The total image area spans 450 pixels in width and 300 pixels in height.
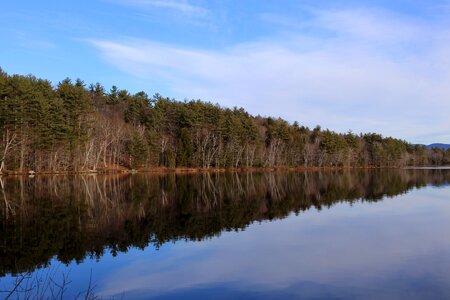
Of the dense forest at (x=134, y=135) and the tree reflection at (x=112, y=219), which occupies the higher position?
the dense forest at (x=134, y=135)

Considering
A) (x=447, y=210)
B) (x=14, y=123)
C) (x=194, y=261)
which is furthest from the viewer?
(x=14, y=123)

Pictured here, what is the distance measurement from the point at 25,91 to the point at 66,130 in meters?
8.55

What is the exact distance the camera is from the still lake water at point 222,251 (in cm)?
962

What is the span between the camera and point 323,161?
116750 millimetres

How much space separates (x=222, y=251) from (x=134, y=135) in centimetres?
6240

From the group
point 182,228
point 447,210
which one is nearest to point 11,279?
point 182,228

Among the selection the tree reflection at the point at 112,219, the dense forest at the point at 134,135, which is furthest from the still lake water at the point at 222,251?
the dense forest at the point at 134,135

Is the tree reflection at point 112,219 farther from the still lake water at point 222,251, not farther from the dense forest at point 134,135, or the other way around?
the dense forest at point 134,135

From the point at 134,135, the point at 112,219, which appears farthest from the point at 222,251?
the point at 134,135

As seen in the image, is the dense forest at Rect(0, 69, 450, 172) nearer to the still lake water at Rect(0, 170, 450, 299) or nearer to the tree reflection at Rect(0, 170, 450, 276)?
the tree reflection at Rect(0, 170, 450, 276)

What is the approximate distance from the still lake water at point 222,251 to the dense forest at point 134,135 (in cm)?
3530

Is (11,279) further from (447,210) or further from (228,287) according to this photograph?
(447,210)

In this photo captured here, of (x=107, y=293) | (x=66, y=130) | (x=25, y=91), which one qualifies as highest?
(x=25, y=91)

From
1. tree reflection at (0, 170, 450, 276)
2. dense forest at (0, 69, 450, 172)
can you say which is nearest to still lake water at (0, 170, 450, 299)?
tree reflection at (0, 170, 450, 276)
